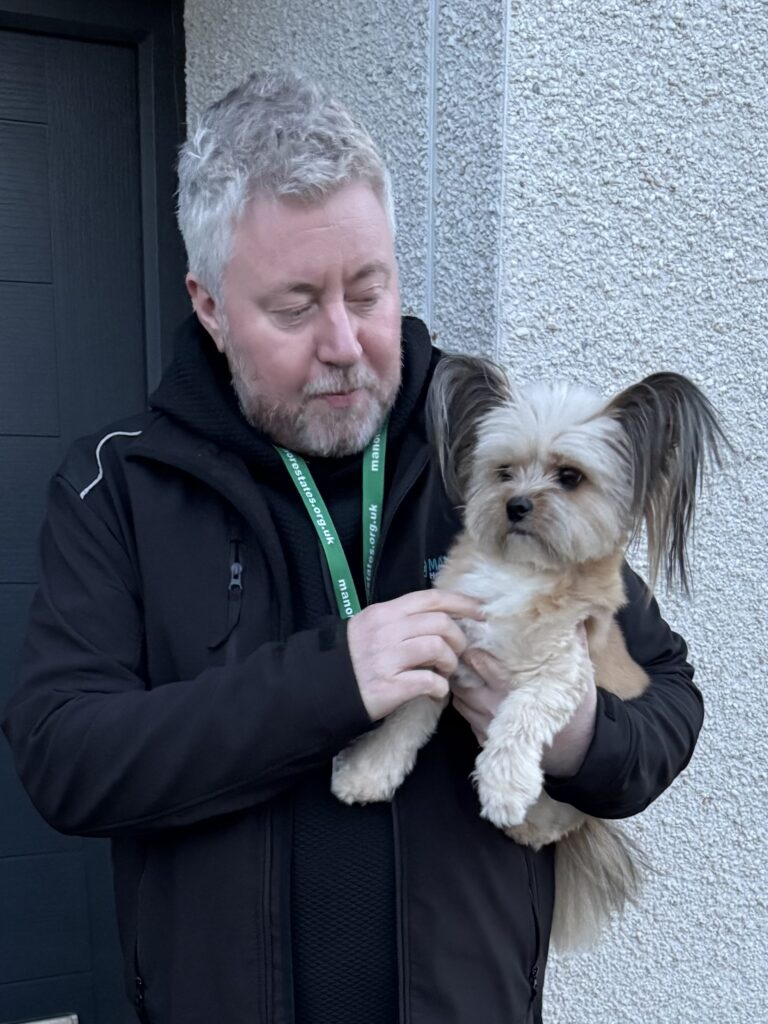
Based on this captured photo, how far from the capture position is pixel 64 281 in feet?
9.60

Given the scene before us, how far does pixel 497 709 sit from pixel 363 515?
0.40m

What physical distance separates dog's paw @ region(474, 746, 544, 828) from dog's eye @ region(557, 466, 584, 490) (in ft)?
1.59

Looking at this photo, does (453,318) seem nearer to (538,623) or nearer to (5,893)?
(538,623)

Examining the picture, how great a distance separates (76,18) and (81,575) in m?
1.94

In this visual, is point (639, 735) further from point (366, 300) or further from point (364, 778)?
point (366, 300)

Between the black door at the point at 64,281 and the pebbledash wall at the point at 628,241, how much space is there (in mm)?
216

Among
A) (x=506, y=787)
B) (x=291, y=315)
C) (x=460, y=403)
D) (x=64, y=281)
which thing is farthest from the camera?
(x=64, y=281)

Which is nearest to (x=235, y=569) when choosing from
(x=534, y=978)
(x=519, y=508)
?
(x=519, y=508)

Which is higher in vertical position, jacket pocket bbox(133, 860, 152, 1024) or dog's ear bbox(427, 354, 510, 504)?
dog's ear bbox(427, 354, 510, 504)

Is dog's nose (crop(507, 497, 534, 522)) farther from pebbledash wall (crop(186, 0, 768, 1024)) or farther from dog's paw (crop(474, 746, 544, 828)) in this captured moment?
pebbledash wall (crop(186, 0, 768, 1024))

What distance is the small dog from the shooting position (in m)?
1.59

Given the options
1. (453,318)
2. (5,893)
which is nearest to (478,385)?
(453,318)

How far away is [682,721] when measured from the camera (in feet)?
5.81

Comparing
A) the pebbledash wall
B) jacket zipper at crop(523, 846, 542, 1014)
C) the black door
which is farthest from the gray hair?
the black door
